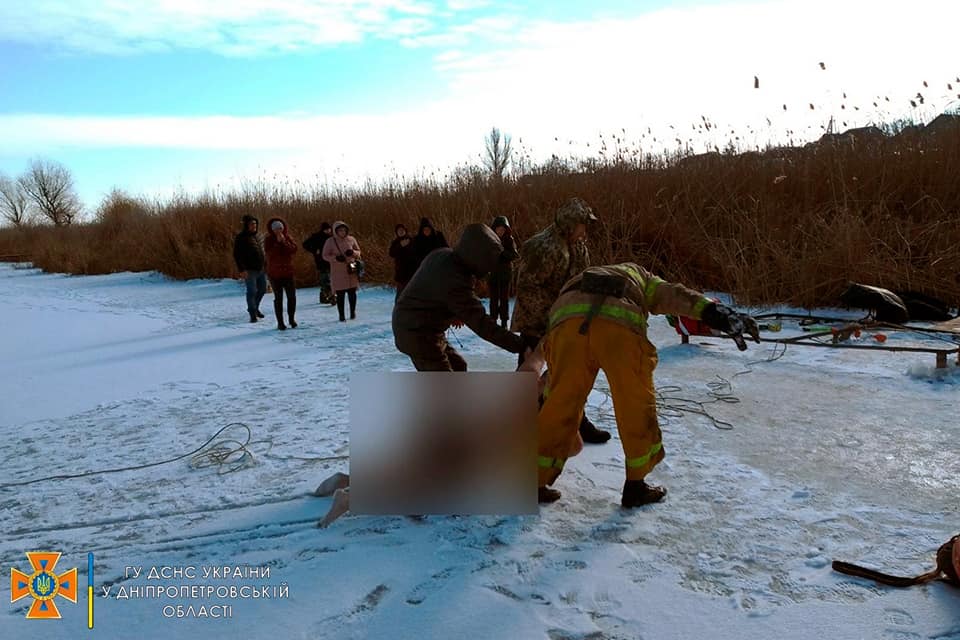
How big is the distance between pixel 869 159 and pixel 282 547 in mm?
11625

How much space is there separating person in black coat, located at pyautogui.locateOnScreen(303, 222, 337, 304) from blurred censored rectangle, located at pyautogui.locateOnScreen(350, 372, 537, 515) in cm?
858

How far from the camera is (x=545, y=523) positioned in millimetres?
3434

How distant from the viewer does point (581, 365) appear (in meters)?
3.35

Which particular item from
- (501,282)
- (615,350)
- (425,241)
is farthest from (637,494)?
(425,241)

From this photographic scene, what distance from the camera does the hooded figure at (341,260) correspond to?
10.4 meters

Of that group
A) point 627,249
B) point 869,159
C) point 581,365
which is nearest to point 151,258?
point 627,249

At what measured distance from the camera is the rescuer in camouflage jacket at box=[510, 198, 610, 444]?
15.8 feet

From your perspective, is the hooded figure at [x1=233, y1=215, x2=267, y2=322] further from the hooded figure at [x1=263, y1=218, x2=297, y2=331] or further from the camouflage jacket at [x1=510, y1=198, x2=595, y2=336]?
the camouflage jacket at [x1=510, y1=198, x2=595, y2=336]

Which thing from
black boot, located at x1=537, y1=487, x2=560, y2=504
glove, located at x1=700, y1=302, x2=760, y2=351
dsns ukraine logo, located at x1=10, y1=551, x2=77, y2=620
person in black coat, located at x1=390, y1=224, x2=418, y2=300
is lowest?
dsns ukraine logo, located at x1=10, y1=551, x2=77, y2=620

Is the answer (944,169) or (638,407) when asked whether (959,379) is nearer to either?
(638,407)

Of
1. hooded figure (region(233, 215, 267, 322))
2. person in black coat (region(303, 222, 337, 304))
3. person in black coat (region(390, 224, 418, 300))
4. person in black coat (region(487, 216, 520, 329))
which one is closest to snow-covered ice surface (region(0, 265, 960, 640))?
person in black coat (region(487, 216, 520, 329))

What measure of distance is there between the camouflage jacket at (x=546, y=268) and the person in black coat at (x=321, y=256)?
7011 millimetres

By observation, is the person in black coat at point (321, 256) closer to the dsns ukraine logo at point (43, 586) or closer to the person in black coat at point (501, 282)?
the person in black coat at point (501, 282)

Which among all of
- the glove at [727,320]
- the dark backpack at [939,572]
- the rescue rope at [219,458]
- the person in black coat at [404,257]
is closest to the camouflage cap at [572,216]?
the glove at [727,320]
